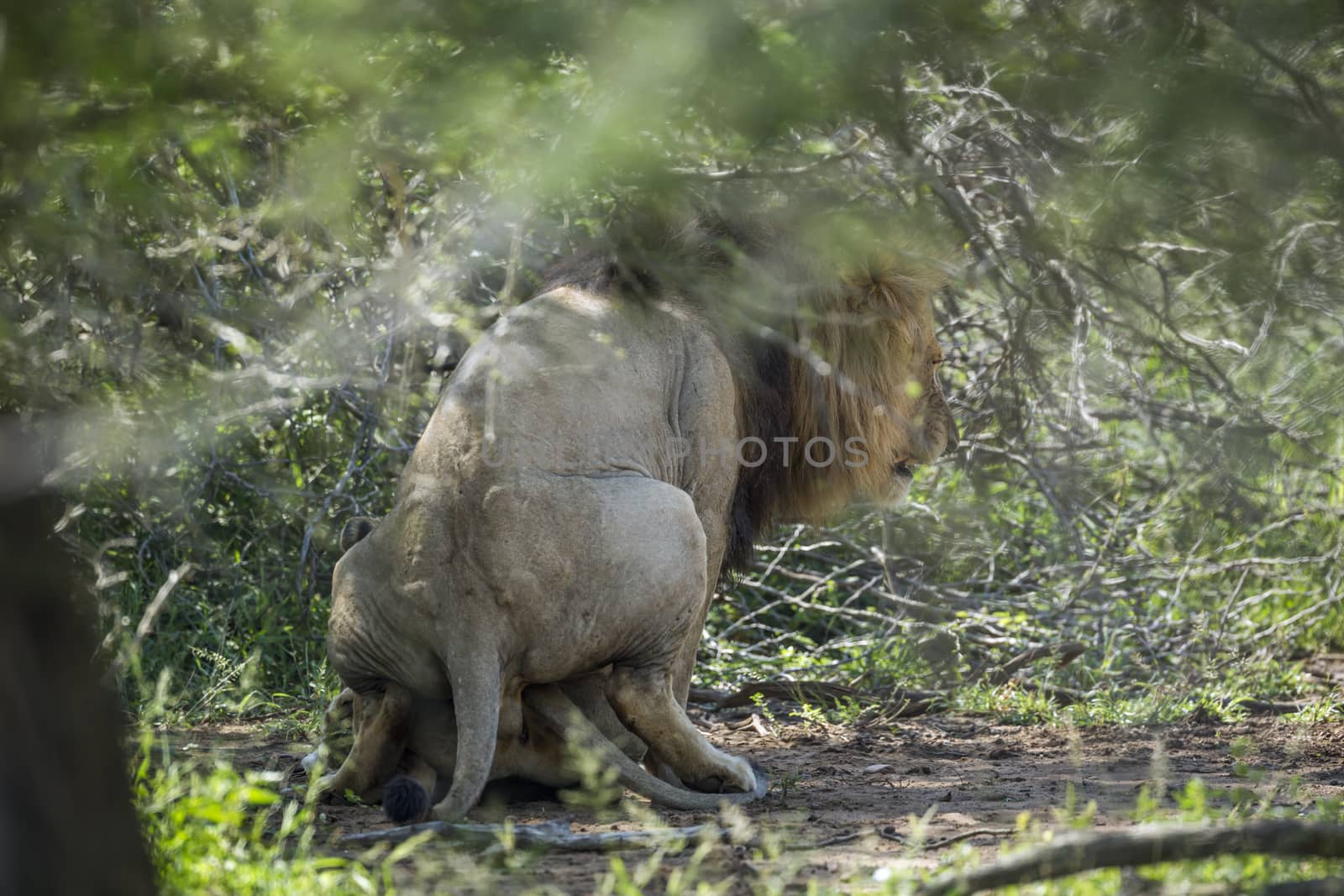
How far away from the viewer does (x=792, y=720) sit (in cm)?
588

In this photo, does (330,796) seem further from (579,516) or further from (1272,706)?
(1272,706)

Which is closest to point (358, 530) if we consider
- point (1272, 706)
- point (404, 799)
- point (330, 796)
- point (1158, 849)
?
point (330, 796)

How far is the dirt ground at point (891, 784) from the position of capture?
10.6 feet

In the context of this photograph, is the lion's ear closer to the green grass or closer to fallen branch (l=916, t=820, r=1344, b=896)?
the green grass

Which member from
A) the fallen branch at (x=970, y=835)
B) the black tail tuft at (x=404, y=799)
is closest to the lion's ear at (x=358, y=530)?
the black tail tuft at (x=404, y=799)

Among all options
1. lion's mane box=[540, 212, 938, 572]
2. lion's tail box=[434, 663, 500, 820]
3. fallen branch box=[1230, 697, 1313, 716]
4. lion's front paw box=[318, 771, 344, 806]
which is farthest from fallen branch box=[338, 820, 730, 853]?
fallen branch box=[1230, 697, 1313, 716]

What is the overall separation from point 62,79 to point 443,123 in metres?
0.77

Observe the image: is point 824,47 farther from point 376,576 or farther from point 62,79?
point 376,576

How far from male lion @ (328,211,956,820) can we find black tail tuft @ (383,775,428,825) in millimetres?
108

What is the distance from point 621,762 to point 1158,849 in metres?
1.79

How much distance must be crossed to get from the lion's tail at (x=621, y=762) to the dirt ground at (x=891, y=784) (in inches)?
1.8

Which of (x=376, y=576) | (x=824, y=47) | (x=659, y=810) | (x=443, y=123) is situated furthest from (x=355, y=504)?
(x=824, y=47)

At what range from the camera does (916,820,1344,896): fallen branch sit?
2527mm

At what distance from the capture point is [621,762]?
13.1ft
